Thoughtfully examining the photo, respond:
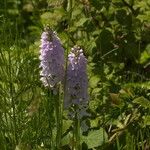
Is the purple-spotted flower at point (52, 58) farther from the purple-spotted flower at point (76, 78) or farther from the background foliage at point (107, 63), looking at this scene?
the background foliage at point (107, 63)

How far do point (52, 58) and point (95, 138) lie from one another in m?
0.45

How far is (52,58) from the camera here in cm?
199

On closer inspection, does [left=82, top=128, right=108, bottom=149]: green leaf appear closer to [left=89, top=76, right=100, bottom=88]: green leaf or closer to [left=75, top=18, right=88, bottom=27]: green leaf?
[left=89, top=76, right=100, bottom=88]: green leaf

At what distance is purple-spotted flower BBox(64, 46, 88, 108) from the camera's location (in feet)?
6.52

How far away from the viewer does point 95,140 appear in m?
2.29

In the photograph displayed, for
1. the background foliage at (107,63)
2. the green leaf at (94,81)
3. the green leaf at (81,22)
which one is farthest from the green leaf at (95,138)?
the green leaf at (81,22)

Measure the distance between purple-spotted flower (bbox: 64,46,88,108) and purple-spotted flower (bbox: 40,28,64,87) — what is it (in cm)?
3

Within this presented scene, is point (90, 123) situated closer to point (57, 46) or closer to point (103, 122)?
point (103, 122)

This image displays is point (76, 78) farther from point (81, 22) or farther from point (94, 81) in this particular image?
point (81, 22)

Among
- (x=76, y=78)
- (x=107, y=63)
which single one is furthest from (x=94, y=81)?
(x=76, y=78)

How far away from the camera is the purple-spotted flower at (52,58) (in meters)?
1.98

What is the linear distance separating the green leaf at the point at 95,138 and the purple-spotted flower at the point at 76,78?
0.30m

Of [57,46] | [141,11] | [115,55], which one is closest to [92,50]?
[115,55]

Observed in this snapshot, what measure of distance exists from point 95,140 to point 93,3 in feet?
2.65
